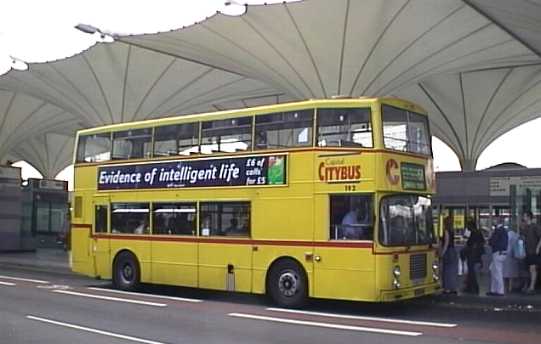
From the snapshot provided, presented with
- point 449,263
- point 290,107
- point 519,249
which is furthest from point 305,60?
point 519,249

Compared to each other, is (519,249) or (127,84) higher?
(127,84)

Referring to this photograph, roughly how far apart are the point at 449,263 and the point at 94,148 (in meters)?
9.87

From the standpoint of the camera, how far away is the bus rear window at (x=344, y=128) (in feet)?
47.7

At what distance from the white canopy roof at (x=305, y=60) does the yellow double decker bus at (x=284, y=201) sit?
10.1 m

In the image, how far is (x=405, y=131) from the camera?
1518cm

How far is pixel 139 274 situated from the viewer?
60.6 feet

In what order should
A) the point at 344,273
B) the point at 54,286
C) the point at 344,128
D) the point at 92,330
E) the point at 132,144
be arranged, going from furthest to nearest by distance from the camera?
the point at 54,286 → the point at 132,144 → the point at 344,128 → the point at 344,273 → the point at 92,330

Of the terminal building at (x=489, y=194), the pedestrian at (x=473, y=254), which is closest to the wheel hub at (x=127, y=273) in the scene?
the pedestrian at (x=473, y=254)

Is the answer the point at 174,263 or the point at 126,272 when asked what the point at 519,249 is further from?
the point at 126,272

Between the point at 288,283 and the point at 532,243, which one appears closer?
the point at 288,283

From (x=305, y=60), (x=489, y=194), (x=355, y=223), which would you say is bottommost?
(x=355, y=223)

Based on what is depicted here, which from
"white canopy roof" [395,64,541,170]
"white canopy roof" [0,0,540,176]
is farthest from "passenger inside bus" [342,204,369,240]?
"white canopy roof" [395,64,541,170]

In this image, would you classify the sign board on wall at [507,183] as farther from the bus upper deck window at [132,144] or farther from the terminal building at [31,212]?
Answer: the terminal building at [31,212]

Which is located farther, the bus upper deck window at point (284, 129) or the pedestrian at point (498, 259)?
the pedestrian at point (498, 259)
